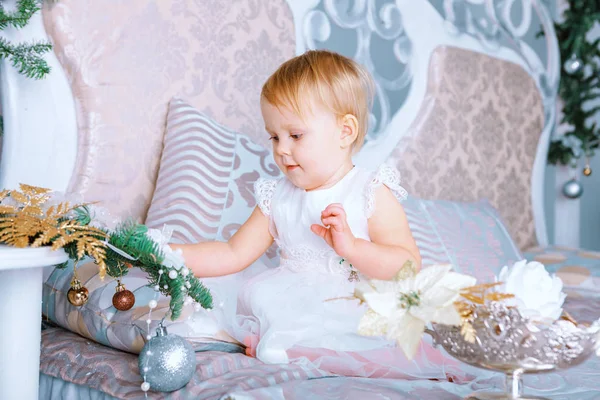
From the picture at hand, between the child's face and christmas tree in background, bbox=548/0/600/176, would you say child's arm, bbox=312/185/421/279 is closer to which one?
the child's face

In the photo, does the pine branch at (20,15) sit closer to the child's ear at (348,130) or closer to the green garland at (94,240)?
the green garland at (94,240)

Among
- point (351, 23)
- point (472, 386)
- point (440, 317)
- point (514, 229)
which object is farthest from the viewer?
point (514, 229)

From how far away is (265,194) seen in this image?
1.44 metres

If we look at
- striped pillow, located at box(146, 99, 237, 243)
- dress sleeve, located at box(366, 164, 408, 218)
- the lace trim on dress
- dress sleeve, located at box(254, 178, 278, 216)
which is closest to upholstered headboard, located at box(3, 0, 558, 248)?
striped pillow, located at box(146, 99, 237, 243)

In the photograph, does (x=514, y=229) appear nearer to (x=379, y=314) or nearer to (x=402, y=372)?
(x=402, y=372)

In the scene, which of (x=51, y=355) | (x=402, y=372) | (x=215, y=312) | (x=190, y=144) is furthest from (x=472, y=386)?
(x=190, y=144)

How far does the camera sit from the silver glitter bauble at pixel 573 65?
3180 millimetres

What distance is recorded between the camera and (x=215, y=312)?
129 cm

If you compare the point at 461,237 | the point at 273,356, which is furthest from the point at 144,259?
the point at 461,237

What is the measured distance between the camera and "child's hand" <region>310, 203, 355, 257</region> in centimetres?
110

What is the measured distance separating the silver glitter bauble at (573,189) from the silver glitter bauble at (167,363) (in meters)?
2.77

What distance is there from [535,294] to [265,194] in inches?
30.6

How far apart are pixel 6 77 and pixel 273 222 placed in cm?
82

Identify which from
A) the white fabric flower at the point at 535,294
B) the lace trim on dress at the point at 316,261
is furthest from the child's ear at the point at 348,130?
the white fabric flower at the point at 535,294
